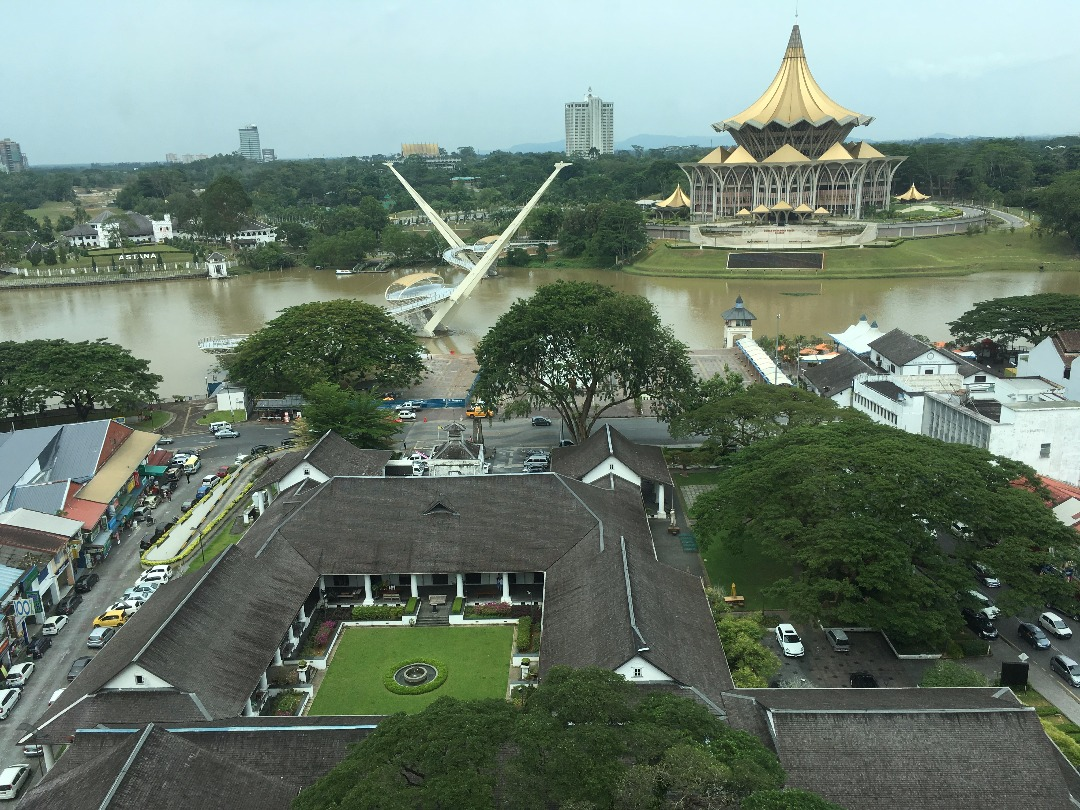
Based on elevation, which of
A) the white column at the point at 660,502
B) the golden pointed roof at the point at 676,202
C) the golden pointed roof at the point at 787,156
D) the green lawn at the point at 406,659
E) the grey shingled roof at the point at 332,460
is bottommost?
the green lawn at the point at 406,659

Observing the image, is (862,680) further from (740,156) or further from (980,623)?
(740,156)

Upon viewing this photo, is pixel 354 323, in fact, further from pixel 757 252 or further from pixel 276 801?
pixel 757 252

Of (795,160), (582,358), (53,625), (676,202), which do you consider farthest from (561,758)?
(676,202)

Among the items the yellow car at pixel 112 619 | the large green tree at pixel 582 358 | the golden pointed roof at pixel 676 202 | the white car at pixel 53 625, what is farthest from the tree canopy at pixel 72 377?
the golden pointed roof at pixel 676 202

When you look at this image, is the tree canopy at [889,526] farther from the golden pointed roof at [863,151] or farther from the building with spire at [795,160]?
the golden pointed roof at [863,151]

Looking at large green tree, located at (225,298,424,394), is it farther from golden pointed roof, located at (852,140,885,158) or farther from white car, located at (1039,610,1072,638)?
golden pointed roof, located at (852,140,885,158)

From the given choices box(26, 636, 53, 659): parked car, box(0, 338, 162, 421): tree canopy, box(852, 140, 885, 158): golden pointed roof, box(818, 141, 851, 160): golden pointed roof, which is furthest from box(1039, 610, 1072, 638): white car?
box(852, 140, 885, 158): golden pointed roof
